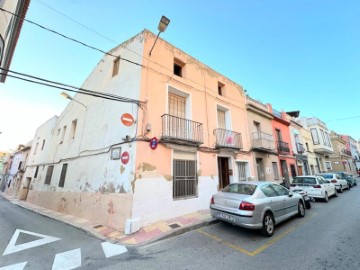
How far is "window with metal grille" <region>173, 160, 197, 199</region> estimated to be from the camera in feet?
23.1

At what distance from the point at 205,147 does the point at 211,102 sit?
287 cm

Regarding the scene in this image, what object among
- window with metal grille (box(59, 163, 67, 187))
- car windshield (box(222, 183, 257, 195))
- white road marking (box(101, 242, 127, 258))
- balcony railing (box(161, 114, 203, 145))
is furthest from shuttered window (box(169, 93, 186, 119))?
window with metal grille (box(59, 163, 67, 187))

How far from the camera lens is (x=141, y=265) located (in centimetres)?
347

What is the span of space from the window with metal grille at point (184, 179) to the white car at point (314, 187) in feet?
21.5

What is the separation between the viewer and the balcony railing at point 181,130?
6941 mm

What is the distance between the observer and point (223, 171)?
953 centimetres

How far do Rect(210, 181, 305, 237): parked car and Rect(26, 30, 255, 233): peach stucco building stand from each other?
216 cm

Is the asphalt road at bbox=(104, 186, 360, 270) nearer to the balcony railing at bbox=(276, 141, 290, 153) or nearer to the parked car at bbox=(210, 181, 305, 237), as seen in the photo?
the parked car at bbox=(210, 181, 305, 237)

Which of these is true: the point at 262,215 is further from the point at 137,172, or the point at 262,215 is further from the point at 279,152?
the point at 279,152

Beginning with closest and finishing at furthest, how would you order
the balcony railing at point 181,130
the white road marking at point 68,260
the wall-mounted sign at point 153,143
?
the white road marking at point 68,260 → the wall-mounted sign at point 153,143 → the balcony railing at point 181,130

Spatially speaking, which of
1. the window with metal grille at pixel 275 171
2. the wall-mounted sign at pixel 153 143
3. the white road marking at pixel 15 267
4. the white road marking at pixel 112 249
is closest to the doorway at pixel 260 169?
the window with metal grille at pixel 275 171

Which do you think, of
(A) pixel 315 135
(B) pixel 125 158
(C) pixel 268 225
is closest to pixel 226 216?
(C) pixel 268 225

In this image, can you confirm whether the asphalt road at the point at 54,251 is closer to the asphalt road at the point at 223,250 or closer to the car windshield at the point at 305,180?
the asphalt road at the point at 223,250

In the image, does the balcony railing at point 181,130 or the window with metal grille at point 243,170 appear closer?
the balcony railing at point 181,130
